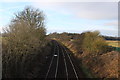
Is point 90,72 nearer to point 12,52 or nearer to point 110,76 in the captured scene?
point 110,76

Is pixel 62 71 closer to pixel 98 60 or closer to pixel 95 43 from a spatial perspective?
pixel 98 60

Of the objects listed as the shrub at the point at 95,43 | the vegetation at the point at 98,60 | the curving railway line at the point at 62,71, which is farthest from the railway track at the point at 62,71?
the shrub at the point at 95,43

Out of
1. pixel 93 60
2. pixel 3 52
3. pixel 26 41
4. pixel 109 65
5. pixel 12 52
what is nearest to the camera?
pixel 3 52

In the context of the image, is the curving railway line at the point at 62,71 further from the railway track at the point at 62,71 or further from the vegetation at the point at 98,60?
the vegetation at the point at 98,60

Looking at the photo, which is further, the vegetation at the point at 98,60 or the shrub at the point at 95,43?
the shrub at the point at 95,43

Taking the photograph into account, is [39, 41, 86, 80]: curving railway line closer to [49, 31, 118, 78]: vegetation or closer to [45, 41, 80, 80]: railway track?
[45, 41, 80, 80]: railway track

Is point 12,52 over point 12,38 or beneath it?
beneath

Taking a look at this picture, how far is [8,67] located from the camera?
12.0 metres

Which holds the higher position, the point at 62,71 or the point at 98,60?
the point at 98,60

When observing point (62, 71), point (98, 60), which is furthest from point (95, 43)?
point (62, 71)

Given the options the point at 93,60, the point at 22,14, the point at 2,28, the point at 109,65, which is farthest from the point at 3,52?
the point at 22,14

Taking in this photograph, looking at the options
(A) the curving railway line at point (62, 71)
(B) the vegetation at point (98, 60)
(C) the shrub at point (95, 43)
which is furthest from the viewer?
(C) the shrub at point (95, 43)

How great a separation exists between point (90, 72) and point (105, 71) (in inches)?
75.6

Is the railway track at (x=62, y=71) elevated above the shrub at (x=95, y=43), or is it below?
below
